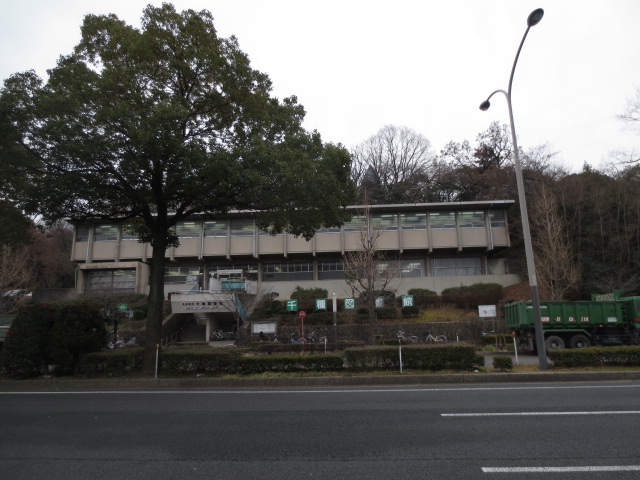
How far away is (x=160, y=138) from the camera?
11023mm

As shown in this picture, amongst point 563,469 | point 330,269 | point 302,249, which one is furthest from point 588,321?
point 302,249

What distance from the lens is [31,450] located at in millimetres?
5250

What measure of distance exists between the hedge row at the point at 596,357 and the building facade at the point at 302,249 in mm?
25193

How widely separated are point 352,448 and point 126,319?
33695 millimetres

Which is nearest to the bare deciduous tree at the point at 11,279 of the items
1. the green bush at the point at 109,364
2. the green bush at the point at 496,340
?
the green bush at the point at 109,364

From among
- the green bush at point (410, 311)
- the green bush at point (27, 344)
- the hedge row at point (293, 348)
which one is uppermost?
the green bush at point (410, 311)

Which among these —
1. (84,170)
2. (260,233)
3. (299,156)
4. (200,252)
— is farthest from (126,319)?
(299,156)

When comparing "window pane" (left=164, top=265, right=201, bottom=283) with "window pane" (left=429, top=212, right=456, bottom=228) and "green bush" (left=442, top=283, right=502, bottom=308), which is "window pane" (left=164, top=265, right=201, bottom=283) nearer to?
"window pane" (left=429, top=212, right=456, bottom=228)

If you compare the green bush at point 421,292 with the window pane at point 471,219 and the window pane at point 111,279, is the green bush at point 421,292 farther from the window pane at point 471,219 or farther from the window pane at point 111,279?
the window pane at point 111,279

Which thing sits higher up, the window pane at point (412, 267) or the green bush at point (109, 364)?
the window pane at point (412, 267)

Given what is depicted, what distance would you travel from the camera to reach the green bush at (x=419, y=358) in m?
12.1

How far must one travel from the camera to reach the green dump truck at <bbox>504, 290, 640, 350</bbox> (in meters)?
18.5

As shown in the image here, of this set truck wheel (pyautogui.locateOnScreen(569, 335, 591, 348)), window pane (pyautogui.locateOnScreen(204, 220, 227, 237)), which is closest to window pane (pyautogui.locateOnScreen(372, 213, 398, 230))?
window pane (pyautogui.locateOnScreen(204, 220, 227, 237))

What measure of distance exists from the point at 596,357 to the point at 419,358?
510cm
